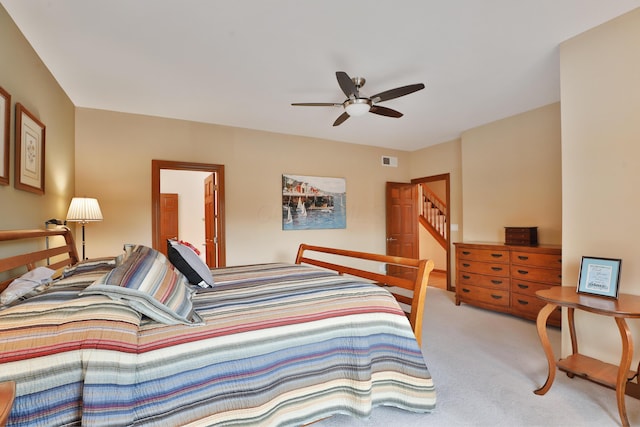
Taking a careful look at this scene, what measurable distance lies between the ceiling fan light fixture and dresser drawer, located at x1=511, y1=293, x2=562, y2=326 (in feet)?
9.56

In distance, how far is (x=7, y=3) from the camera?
6.36 ft

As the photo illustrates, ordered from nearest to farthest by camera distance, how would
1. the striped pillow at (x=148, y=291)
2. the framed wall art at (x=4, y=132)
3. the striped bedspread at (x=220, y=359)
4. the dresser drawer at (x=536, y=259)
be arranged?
the striped bedspread at (x=220, y=359), the striped pillow at (x=148, y=291), the framed wall art at (x=4, y=132), the dresser drawer at (x=536, y=259)

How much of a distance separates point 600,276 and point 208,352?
8.38 feet

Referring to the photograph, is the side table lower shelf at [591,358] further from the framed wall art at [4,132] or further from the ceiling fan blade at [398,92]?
the framed wall art at [4,132]

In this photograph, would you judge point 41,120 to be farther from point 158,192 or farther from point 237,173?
point 237,173

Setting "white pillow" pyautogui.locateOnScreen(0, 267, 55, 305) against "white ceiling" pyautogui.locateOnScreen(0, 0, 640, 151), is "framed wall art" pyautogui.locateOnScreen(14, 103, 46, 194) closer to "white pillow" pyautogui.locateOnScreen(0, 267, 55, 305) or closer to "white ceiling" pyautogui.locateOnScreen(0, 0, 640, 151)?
"white ceiling" pyautogui.locateOnScreen(0, 0, 640, 151)

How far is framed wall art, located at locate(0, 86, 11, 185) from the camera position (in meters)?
1.91

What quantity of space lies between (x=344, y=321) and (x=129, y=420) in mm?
970

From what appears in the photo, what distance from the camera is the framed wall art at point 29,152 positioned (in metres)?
2.14

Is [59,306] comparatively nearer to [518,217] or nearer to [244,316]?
[244,316]

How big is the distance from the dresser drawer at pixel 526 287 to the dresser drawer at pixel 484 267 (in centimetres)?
15

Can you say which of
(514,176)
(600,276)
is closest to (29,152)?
(600,276)

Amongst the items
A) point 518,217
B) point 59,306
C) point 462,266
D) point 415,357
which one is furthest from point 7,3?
point 518,217

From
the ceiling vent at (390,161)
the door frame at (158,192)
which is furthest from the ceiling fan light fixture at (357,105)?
the ceiling vent at (390,161)
